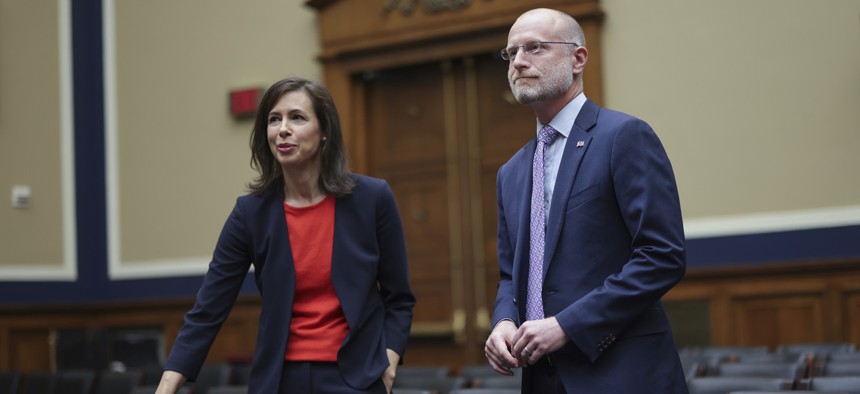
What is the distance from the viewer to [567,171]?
6.43 feet

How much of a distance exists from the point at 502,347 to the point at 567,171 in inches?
13.8

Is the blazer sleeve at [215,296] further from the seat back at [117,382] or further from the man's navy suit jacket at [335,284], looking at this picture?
the seat back at [117,382]

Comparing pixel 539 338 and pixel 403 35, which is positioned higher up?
pixel 403 35

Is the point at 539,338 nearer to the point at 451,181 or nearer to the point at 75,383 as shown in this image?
the point at 75,383

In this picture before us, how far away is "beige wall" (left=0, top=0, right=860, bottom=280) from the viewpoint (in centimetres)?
607

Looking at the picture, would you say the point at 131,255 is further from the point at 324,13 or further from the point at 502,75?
the point at 502,75

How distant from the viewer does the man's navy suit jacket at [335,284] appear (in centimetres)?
→ 217

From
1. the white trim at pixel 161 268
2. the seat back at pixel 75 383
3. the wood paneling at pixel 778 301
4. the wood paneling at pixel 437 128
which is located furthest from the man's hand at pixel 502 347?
the white trim at pixel 161 268

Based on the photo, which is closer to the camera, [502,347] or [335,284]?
[502,347]

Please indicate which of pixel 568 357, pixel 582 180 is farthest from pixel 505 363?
pixel 582 180

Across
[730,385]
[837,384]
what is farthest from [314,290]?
[837,384]

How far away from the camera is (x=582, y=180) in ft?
6.34

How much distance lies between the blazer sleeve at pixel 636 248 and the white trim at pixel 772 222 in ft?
14.6

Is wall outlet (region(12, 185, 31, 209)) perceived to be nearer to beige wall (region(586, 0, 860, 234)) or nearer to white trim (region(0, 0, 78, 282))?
white trim (region(0, 0, 78, 282))
